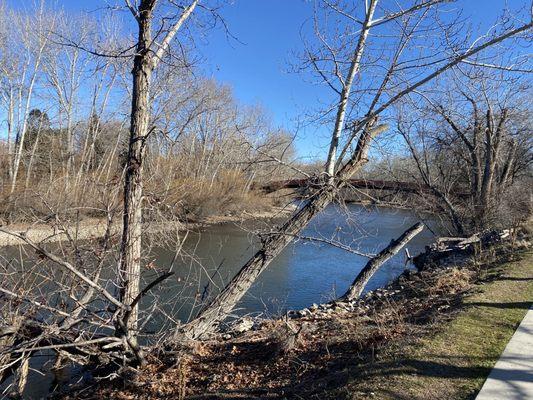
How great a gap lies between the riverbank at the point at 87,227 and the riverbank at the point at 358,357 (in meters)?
1.79

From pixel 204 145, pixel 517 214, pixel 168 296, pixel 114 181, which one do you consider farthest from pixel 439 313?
pixel 204 145

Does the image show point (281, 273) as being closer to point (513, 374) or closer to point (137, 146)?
point (137, 146)

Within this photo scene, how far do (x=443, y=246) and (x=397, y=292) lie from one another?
22.1 feet

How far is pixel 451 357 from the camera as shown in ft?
15.4

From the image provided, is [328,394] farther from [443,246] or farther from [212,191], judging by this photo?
[212,191]

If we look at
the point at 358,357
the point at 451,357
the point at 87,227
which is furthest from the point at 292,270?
the point at 451,357

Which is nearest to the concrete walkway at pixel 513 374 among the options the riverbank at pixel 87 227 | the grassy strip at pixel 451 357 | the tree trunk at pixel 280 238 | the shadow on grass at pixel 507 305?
the grassy strip at pixel 451 357

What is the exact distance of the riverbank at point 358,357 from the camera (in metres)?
4.29

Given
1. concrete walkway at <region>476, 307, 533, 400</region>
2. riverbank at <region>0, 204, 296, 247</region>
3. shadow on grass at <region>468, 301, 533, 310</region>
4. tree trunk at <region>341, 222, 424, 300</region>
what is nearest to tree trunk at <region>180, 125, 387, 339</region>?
riverbank at <region>0, 204, 296, 247</region>

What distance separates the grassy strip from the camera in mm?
4012

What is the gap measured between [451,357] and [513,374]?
597 millimetres

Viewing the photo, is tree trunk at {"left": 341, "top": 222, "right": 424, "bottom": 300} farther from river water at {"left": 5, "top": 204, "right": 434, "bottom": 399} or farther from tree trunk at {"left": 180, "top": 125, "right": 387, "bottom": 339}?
tree trunk at {"left": 180, "top": 125, "right": 387, "bottom": 339}

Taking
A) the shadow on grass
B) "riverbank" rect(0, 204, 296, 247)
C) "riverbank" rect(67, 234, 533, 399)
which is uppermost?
"riverbank" rect(0, 204, 296, 247)

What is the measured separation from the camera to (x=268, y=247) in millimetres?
6910
